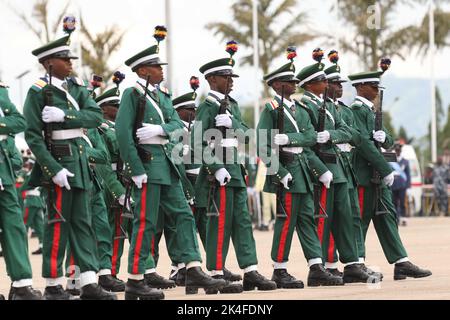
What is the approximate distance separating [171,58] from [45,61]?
1399 cm

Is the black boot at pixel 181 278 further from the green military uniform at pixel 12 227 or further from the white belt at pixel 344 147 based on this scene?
the green military uniform at pixel 12 227

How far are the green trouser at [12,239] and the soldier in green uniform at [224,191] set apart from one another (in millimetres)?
2266

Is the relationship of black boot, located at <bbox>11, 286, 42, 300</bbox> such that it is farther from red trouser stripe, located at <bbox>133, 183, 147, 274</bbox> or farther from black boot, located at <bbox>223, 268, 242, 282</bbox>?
black boot, located at <bbox>223, 268, 242, 282</bbox>

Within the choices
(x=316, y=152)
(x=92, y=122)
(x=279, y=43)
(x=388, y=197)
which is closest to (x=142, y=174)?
(x=92, y=122)

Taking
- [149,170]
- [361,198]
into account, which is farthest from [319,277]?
[149,170]

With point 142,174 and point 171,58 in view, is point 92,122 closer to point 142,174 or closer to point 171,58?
point 142,174

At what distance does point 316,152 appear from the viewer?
13.8m

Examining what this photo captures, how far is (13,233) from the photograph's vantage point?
10875 millimetres

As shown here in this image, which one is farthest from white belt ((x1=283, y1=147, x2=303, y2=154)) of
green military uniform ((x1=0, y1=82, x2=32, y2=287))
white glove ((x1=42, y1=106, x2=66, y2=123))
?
green military uniform ((x1=0, y1=82, x2=32, y2=287))

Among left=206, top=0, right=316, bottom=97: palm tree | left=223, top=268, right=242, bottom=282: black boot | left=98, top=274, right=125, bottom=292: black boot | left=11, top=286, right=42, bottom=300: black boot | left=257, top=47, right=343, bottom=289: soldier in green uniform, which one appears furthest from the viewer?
left=206, top=0, right=316, bottom=97: palm tree

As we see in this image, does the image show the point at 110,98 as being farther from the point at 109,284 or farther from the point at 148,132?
the point at 148,132

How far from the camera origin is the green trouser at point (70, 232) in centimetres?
1098

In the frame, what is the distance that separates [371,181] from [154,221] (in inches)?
132

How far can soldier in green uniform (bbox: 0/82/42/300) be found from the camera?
10.8 meters
